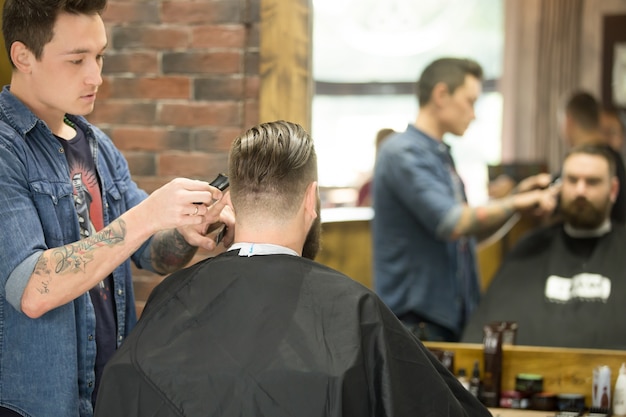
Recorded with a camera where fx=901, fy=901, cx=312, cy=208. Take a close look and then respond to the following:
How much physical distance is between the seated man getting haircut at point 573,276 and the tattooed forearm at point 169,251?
1.14 m

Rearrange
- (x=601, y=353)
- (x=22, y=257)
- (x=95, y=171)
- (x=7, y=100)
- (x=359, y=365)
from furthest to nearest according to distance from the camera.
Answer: (x=601, y=353), (x=95, y=171), (x=7, y=100), (x=22, y=257), (x=359, y=365)

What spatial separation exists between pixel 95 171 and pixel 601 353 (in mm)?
1583

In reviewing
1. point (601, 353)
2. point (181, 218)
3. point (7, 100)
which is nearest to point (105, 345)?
point (181, 218)

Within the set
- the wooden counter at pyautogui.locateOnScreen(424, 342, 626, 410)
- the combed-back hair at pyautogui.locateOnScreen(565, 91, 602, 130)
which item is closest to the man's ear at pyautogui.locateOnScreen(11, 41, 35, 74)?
the wooden counter at pyautogui.locateOnScreen(424, 342, 626, 410)

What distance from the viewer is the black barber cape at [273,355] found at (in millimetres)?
1670

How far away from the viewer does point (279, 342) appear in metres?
1.71

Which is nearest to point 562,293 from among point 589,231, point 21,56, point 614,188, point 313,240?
point 589,231

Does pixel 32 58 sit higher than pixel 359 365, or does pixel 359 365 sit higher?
pixel 32 58

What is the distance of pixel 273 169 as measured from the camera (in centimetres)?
184

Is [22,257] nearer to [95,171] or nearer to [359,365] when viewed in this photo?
[95,171]

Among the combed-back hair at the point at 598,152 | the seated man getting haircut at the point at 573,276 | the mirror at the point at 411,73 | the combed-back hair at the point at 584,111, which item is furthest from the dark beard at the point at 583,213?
the mirror at the point at 411,73

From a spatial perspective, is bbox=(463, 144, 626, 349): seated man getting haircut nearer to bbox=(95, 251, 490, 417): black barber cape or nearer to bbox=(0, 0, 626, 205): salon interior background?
bbox=(0, 0, 626, 205): salon interior background

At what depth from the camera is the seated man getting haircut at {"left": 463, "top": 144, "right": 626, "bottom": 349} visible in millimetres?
2834

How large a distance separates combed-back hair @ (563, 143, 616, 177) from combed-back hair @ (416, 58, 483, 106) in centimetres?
44
